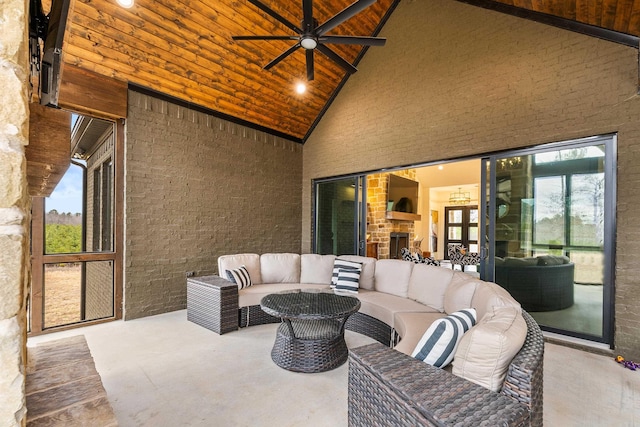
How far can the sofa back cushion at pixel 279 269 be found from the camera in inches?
189

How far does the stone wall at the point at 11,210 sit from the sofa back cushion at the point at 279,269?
4.17 meters

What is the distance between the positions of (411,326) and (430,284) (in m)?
0.86

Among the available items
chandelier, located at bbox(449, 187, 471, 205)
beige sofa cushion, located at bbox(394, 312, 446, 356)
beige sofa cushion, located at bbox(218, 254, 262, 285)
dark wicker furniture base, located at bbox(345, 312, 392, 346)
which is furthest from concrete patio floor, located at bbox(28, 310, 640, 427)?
chandelier, located at bbox(449, 187, 471, 205)

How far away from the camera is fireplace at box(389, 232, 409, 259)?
311 inches

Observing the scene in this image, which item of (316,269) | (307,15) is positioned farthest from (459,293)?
(307,15)

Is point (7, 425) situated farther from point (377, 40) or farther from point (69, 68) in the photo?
Answer: point (69, 68)

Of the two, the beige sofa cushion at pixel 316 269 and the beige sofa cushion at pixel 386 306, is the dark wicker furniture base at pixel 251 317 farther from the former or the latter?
Result: the beige sofa cushion at pixel 386 306

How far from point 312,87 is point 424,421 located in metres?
5.74

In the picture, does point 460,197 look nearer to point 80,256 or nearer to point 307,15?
point 307,15

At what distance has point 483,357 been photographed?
60.8 inches

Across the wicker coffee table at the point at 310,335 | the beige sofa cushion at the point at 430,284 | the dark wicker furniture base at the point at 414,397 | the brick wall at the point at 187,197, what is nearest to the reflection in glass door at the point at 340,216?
the brick wall at the point at 187,197

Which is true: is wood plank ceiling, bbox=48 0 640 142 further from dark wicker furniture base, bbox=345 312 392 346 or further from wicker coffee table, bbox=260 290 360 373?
dark wicker furniture base, bbox=345 312 392 346

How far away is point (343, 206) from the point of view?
6410 millimetres

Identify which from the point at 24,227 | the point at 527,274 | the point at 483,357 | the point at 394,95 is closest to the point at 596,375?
the point at 527,274
